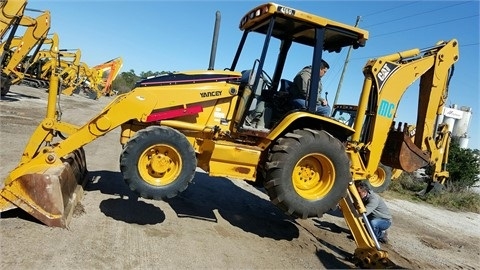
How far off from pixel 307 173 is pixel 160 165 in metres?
1.86

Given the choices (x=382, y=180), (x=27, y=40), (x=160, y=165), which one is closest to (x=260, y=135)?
(x=160, y=165)

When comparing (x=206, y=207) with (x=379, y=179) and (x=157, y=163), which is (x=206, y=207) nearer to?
(x=157, y=163)

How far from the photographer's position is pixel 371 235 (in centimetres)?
536

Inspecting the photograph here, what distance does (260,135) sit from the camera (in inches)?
211

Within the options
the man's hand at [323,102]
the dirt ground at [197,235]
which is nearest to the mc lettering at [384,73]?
the man's hand at [323,102]

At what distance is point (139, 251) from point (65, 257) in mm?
746

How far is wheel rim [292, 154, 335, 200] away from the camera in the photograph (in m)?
5.24

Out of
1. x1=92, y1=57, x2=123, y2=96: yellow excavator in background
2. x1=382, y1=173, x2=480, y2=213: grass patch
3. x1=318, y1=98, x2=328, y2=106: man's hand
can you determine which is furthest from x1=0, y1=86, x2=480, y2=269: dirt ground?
x1=92, y1=57, x2=123, y2=96: yellow excavator in background

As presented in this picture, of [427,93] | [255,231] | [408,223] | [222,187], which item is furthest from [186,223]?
[408,223]

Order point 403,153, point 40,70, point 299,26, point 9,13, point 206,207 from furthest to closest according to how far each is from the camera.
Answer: point 40,70 < point 9,13 < point 206,207 < point 403,153 < point 299,26

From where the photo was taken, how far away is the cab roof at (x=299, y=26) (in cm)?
520

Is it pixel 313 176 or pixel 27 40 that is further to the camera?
pixel 27 40

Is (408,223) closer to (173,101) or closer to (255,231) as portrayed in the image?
(255,231)

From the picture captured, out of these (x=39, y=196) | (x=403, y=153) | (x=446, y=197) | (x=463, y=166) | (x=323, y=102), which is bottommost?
(x=39, y=196)
